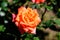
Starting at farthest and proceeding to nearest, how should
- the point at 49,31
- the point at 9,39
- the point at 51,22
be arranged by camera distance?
the point at 49,31, the point at 9,39, the point at 51,22

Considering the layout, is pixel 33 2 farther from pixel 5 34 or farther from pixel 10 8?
pixel 5 34

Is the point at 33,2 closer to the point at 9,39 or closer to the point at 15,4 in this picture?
the point at 15,4

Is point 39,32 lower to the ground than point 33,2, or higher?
lower

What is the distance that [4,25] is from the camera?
130 cm

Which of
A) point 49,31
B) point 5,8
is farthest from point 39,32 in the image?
point 5,8

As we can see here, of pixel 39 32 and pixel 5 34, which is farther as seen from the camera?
pixel 39 32

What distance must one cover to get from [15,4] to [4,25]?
0.19 meters

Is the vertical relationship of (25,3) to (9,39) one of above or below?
above

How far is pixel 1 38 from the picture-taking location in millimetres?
1373

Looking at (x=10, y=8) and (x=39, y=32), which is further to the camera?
(x=39, y=32)

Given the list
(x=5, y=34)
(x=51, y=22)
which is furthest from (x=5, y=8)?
(x=51, y=22)

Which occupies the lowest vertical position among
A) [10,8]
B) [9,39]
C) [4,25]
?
[9,39]

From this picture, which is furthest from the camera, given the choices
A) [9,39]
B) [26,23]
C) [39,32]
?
[39,32]

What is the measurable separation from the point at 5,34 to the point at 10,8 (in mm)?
210
